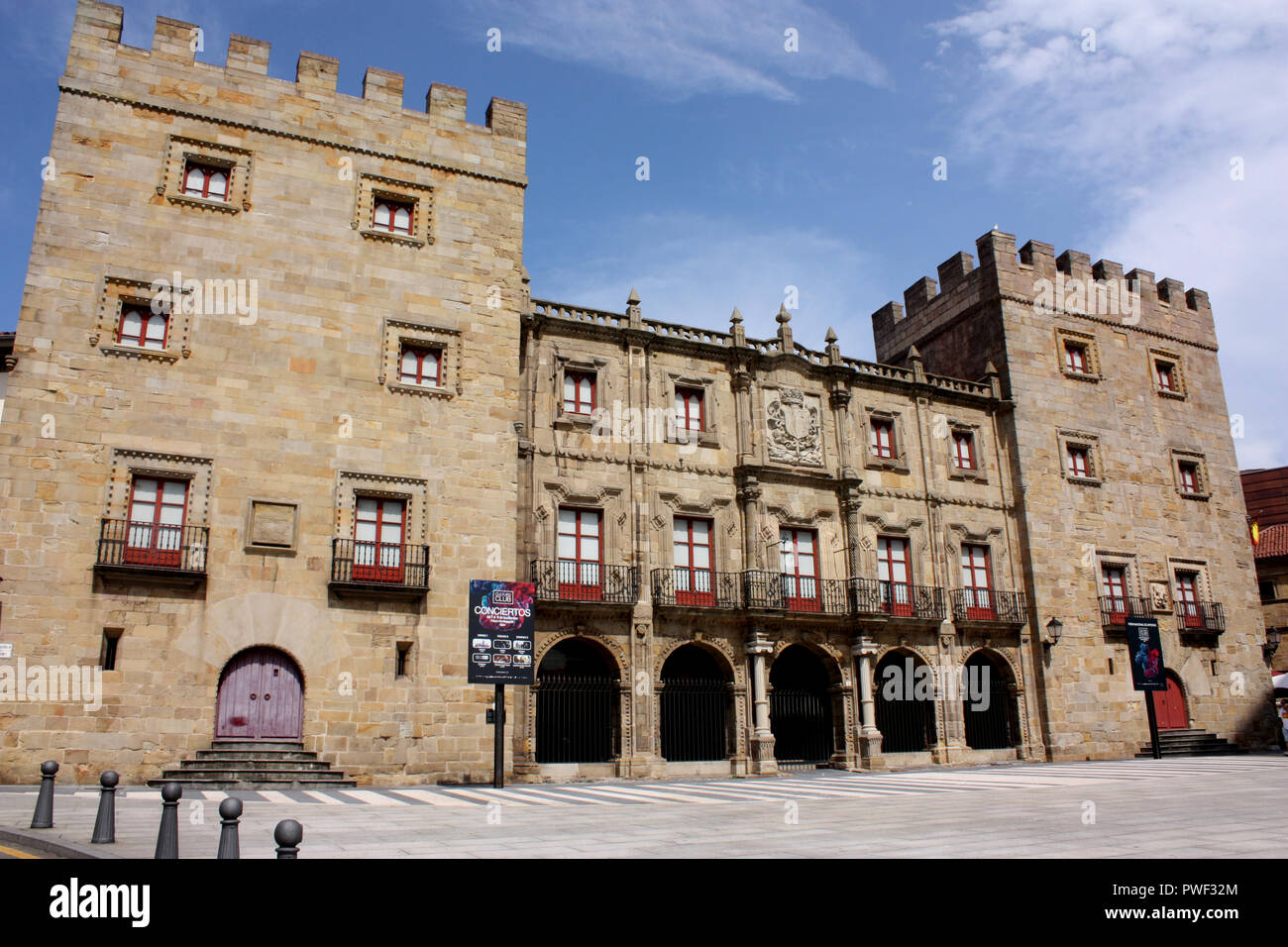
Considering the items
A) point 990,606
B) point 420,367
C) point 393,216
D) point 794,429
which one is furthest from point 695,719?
point 393,216

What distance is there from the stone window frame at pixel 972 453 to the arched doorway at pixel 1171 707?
8764mm

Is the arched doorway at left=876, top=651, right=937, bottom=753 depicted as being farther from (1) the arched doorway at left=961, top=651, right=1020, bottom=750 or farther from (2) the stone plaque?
(2) the stone plaque

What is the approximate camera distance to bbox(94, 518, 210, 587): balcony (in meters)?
16.7

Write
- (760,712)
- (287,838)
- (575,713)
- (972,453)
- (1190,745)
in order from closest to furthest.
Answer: (287,838) → (575,713) → (760,712) → (1190,745) → (972,453)

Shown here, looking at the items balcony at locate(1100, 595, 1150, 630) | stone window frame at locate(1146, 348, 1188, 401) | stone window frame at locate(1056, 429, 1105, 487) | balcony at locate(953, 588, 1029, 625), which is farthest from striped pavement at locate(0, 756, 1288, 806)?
stone window frame at locate(1146, 348, 1188, 401)

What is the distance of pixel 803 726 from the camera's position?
25484mm

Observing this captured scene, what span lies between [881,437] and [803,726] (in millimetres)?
9198

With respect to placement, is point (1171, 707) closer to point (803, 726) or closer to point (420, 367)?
point (803, 726)

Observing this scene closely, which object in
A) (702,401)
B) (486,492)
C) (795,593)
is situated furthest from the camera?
(702,401)

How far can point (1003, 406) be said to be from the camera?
30094 millimetres

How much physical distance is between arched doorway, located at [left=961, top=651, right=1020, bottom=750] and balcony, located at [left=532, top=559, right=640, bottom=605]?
11.2 meters
